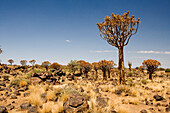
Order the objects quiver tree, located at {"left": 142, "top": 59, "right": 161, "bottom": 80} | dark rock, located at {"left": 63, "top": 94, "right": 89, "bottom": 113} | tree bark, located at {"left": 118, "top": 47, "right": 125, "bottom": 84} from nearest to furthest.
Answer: dark rock, located at {"left": 63, "top": 94, "right": 89, "bottom": 113}, tree bark, located at {"left": 118, "top": 47, "right": 125, "bottom": 84}, quiver tree, located at {"left": 142, "top": 59, "right": 161, "bottom": 80}

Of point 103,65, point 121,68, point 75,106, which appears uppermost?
point 103,65

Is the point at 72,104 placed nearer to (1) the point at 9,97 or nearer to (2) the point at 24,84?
(1) the point at 9,97

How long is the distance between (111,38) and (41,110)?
9.68 metres

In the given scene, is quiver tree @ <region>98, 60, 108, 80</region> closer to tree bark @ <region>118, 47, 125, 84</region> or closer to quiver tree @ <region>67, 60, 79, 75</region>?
quiver tree @ <region>67, 60, 79, 75</region>

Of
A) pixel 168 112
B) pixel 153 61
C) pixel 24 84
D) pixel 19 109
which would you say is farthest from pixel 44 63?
pixel 168 112

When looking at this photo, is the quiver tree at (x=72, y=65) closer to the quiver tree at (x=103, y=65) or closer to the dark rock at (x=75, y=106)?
the quiver tree at (x=103, y=65)

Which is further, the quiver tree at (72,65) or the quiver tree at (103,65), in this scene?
the quiver tree at (72,65)

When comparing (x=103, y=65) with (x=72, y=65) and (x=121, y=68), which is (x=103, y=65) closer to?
(x=72, y=65)

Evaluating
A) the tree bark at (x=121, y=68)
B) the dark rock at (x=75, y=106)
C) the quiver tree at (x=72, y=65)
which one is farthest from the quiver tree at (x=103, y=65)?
the dark rock at (x=75, y=106)

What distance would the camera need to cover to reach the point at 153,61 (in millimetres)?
22234

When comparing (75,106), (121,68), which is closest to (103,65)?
(121,68)

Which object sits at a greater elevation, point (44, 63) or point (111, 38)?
point (111, 38)

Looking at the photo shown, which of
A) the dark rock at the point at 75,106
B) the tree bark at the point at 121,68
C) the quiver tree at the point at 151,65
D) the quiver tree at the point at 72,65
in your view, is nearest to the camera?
the dark rock at the point at 75,106

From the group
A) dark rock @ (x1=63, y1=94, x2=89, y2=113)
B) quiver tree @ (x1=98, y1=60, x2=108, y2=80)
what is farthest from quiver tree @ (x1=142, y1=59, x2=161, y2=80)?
dark rock @ (x1=63, y1=94, x2=89, y2=113)
